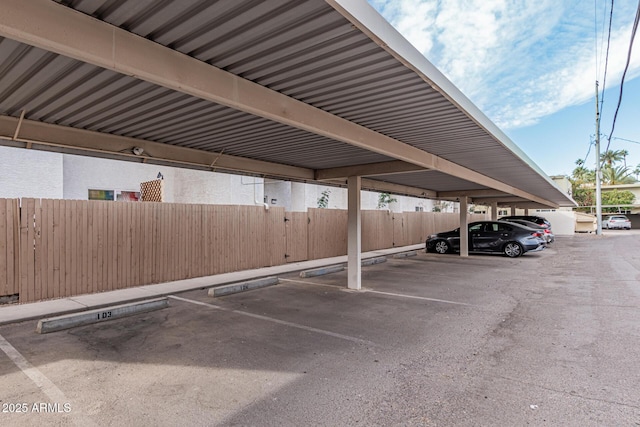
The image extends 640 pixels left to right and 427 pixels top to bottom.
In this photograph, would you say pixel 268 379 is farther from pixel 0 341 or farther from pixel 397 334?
pixel 0 341

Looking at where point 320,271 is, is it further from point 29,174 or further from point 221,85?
point 29,174

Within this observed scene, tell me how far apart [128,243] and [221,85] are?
661cm

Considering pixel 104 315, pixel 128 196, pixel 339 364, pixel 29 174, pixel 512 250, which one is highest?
pixel 29 174

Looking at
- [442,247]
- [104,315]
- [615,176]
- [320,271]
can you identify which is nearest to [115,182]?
[320,271]

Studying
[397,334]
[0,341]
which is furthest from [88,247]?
[397,334]

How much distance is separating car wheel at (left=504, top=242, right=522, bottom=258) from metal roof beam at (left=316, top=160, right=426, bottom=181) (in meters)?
9.57

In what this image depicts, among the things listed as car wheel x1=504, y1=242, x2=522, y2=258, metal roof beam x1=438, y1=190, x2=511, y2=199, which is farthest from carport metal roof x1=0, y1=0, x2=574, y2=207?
car wheel x1=504, y1=242, x2=522, y2=258

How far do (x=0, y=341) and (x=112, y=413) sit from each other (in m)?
3.18

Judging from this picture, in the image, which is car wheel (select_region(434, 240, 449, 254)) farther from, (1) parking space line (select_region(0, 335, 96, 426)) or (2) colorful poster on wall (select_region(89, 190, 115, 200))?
(1) parking space line (select_region(0, 335, 96, 426))

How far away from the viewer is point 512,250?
15.5 meters

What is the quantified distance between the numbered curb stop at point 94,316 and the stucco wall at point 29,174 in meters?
6.41

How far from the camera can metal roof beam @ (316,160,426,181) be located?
26.7 feet

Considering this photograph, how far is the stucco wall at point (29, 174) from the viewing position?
33.4 ft

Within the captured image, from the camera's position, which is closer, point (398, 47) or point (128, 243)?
point (398, 47)
